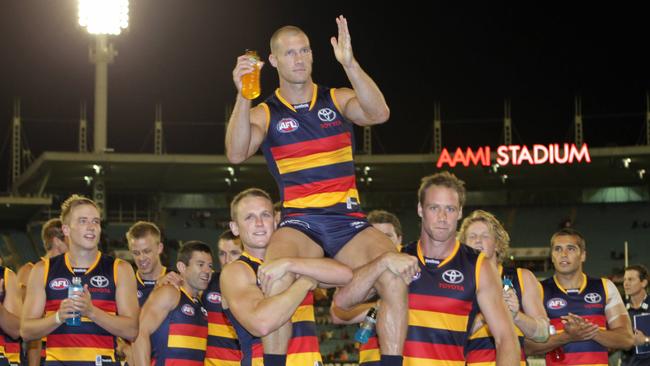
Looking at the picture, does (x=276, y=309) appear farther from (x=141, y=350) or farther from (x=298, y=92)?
(x=141, y=350)

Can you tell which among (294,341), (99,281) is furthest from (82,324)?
(294,341)

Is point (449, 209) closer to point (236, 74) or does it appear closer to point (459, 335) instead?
point (459, 335)

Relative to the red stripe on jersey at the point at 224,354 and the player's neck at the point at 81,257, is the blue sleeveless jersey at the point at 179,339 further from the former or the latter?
the player's neck at the point at 81,257

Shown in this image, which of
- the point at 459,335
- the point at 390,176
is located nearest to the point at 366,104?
the point at 459,335

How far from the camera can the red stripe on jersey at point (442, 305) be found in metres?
7.82

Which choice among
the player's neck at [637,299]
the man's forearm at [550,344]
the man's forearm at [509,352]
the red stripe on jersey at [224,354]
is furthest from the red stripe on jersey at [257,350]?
the player's neck at [637,299]

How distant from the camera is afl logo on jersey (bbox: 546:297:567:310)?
36.6 feet

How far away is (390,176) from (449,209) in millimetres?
37986

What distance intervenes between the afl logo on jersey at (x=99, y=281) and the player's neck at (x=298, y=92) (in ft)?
8.92

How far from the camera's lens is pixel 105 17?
1561 inches

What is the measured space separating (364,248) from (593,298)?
453 centimetres

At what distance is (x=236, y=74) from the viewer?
7430 mm

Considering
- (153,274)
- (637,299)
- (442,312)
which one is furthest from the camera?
(637,299)

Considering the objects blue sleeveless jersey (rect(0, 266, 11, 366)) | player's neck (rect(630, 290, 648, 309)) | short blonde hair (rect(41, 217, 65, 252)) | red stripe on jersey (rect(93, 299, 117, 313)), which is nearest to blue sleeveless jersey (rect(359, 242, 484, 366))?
red stripe on jersey (rect(93, 299, 117, 313))
